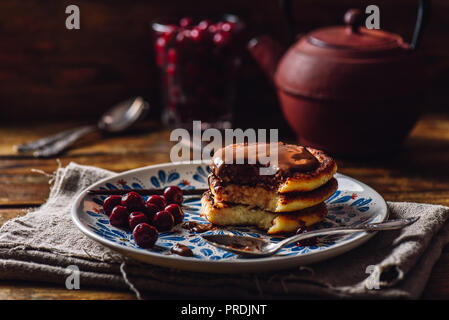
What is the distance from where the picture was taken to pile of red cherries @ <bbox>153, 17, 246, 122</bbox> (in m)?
2.22

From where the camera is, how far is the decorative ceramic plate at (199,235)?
1161 mm

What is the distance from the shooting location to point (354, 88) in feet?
6.24

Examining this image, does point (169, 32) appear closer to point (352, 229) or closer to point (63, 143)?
point (63, 143)

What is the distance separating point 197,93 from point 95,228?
3.37 feet

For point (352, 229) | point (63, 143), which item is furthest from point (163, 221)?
point (63, 143)

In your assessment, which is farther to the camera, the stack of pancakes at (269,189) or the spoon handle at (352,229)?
the stack of pancakes at (269,189)

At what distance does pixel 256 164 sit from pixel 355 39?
0.78m

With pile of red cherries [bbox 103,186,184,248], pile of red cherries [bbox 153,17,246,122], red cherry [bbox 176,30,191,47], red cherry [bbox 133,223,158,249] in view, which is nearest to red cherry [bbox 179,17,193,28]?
pile of red cherries [bbox 153,17,246,122]

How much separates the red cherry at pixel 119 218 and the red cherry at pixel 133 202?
5 cm

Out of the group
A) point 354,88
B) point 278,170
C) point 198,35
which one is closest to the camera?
point 278,170

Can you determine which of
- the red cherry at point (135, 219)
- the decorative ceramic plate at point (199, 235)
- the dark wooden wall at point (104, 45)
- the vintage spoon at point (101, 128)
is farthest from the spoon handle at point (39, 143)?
the red cherry at point (135, 219)

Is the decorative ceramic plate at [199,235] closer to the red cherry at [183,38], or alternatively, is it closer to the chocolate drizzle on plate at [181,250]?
the chocolate drizzle on plate at [181,250]

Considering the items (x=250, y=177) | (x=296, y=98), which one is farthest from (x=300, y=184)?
(x=296, y=98)
